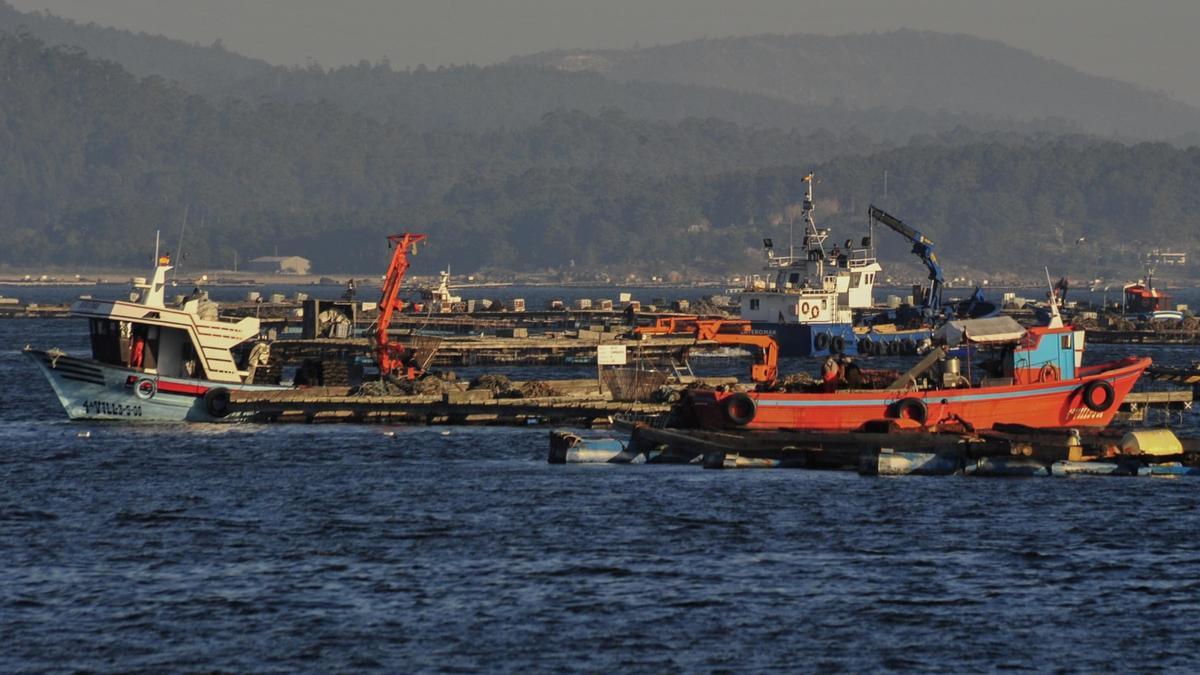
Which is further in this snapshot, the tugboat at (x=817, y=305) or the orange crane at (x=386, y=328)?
the tugboat at (x=817, y=305)

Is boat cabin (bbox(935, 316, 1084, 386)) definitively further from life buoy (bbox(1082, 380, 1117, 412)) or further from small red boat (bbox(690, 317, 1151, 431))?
life buoy (bbox(1082, 380, 1117, 412))

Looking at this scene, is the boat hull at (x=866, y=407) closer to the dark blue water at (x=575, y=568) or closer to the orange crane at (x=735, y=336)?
the dark blue water at (x=575, y=568)

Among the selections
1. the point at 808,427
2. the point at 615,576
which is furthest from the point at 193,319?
the point at 615,576

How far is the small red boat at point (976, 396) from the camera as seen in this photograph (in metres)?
54.4

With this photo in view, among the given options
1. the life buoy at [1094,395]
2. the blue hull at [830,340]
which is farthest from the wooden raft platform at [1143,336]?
the life buoy at [1094,395]

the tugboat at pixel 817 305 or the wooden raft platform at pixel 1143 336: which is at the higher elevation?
the tugboat at pixel 817 305

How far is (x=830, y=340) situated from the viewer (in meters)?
109

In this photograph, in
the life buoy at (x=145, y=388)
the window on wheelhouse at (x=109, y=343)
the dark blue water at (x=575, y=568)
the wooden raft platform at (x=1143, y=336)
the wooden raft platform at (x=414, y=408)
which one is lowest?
the dark blue water at (x=575, y=568)

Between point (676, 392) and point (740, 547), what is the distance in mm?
25122

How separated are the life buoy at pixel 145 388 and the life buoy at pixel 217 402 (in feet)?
5.67

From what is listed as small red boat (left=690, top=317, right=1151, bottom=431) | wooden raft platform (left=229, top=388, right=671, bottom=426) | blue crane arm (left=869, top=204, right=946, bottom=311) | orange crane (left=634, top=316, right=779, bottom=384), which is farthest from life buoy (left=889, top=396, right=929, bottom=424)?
blue crane arm (left=869, top=204, right=946, bottom=311)

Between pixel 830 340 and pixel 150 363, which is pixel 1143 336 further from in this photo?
pixel 150 363

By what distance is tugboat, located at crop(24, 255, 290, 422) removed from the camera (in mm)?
64688

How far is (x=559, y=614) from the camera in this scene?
113 ft
